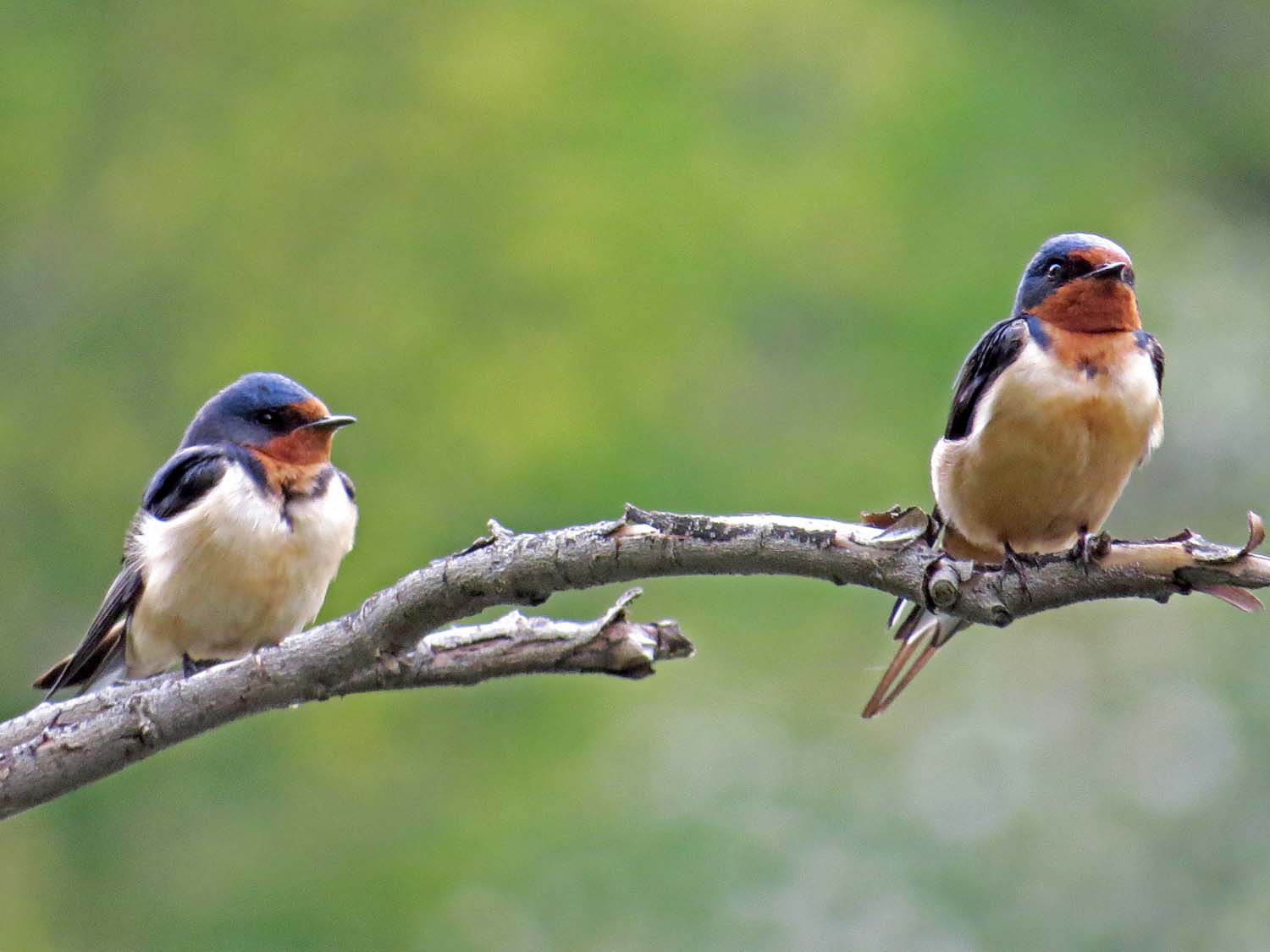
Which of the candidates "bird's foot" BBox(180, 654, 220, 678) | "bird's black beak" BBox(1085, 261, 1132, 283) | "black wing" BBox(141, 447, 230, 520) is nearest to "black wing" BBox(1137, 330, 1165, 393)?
"bird's black beak" BBox(1085, 261, 1132, 283)

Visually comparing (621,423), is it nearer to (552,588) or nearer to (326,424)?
(326,424)

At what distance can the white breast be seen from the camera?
364 centimetres

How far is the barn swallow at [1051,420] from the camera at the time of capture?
3.05m

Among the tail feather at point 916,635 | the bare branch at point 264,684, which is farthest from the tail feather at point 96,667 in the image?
the tail feather at point 916,635

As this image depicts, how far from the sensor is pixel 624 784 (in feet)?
21.5

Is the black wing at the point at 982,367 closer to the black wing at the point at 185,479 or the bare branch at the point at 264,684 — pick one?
the bare branch at the point at 264,684

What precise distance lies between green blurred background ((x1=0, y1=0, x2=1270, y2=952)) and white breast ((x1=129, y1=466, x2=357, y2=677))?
244cm

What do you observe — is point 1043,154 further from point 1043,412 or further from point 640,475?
point 1043,412

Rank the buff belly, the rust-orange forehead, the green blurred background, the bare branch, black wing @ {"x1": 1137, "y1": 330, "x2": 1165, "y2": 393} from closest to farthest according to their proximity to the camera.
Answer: the bare branch < the buff belly < black wing @ {"x1": 1137, "y1": 330, "x2": 1165, "y2": 393} < the rust-orange forehead < the green blurred background

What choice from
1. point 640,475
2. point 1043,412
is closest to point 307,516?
point 1043,412

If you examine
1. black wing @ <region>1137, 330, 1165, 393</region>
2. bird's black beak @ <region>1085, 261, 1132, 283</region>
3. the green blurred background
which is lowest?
the green blurred background

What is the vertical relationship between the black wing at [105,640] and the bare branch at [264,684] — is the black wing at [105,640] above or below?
below

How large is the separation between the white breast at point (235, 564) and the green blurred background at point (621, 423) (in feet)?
8.02

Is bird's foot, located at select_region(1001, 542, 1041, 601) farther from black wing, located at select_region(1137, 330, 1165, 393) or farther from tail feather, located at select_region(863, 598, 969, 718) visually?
black wing, located at select_region(1137, 330, 1165, 393)
